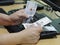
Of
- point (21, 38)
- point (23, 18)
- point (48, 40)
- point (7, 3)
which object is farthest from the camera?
point (7, 3)

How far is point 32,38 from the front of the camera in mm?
1172

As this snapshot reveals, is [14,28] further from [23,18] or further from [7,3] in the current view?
[7,3]

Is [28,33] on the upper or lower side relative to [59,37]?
upper

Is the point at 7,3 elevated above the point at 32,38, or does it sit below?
below

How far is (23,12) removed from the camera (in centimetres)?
157

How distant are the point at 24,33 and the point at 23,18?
14.8 inches

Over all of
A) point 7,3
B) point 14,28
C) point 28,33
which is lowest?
point 7,3

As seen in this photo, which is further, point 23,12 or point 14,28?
point 23,12

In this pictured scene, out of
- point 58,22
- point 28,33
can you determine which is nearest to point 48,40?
point 28,33

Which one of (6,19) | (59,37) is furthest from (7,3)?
(59,37)

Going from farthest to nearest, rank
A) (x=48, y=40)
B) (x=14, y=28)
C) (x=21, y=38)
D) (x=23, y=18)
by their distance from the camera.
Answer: (x=23, y=18), (x=14, y=28), (x=48, y=40), (x=21, y=38)

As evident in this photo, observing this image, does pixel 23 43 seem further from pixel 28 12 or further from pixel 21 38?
pixel 28 12

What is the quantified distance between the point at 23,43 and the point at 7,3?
3.54 ft

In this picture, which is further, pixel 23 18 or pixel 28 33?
pixel 23 18
